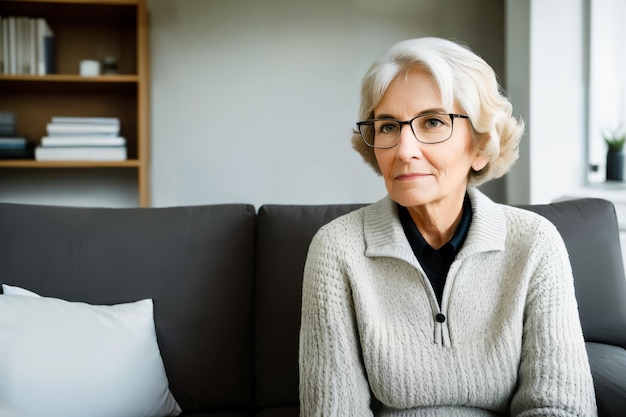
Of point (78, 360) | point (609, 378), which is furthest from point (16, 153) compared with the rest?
point (609, 378)

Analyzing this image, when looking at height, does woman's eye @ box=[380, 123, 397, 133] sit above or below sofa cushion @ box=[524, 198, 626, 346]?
above

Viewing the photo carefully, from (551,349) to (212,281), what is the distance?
83cm

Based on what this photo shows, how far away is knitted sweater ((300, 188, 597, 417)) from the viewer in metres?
1.22

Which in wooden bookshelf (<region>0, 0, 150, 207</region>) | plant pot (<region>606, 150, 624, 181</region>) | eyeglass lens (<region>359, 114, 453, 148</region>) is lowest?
plant pot (<region>606, 150, 624, 181</region>)

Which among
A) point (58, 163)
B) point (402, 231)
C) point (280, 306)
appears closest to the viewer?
point (402, 231)

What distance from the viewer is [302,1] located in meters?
3.06

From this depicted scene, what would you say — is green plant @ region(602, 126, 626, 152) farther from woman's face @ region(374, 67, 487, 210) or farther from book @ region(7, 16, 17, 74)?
book @ region(7, 16, 17, 74)

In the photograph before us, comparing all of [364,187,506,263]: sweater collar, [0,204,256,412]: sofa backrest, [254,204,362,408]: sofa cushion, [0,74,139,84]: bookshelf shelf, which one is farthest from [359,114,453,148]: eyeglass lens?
[0,74,139,84]: bookshelf shelf

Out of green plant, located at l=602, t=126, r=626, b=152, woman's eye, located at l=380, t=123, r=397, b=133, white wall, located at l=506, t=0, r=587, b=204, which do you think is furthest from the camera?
white wall, located at l=506, t=0, r=587, b=204

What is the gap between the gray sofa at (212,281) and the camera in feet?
5.36

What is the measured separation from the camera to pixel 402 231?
1329mm

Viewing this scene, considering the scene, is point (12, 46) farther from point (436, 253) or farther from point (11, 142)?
point (436, 253)

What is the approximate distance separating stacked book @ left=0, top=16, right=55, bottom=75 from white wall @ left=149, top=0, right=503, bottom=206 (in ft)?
1.58

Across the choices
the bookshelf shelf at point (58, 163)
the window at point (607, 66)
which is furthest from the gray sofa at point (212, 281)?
the bookshelf shelf at point (58, 163)
